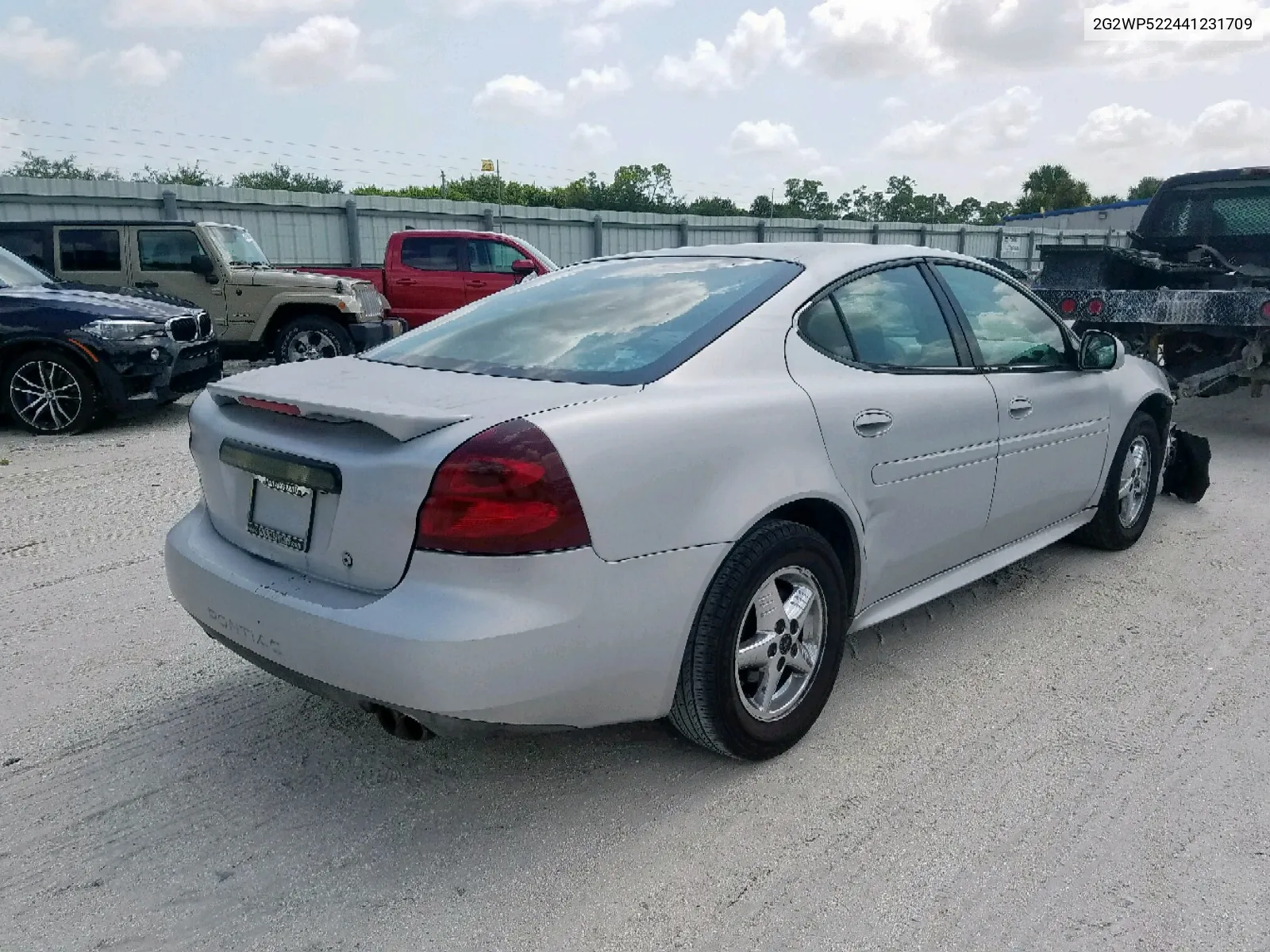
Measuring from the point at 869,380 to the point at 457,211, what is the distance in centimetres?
1600

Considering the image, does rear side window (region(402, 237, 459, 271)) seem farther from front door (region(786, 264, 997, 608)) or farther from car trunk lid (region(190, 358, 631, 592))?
car trunk lid (region(190, 358, 631, 592))

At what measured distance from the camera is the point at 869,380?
3090mm

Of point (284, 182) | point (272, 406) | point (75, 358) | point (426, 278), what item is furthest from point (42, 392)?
point (284, 182)

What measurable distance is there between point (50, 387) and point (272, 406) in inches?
240

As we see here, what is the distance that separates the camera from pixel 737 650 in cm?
263

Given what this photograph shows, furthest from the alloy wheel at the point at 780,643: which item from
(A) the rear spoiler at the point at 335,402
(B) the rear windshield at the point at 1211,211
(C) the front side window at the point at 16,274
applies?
(B) the rear windshield at the point at 1211,211

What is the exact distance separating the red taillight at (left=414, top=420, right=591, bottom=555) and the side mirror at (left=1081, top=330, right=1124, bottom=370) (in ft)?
9.39

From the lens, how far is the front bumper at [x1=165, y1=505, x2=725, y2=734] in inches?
86.0

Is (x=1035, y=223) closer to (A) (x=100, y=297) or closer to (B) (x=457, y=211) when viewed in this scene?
(B) (x=457, y=211)

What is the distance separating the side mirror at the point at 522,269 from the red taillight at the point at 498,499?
10822mm

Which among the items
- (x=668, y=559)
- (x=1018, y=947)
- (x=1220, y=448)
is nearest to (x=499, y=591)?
(x=668, y=559)

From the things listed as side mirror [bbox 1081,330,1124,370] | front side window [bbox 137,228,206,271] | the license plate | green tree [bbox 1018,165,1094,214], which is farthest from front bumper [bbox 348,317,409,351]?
green tree [bbox 1018,165,1094,214]

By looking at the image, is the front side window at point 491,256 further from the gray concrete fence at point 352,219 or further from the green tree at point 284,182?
the green tree at point 284,182

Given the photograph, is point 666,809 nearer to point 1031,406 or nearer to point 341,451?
point 341,451
